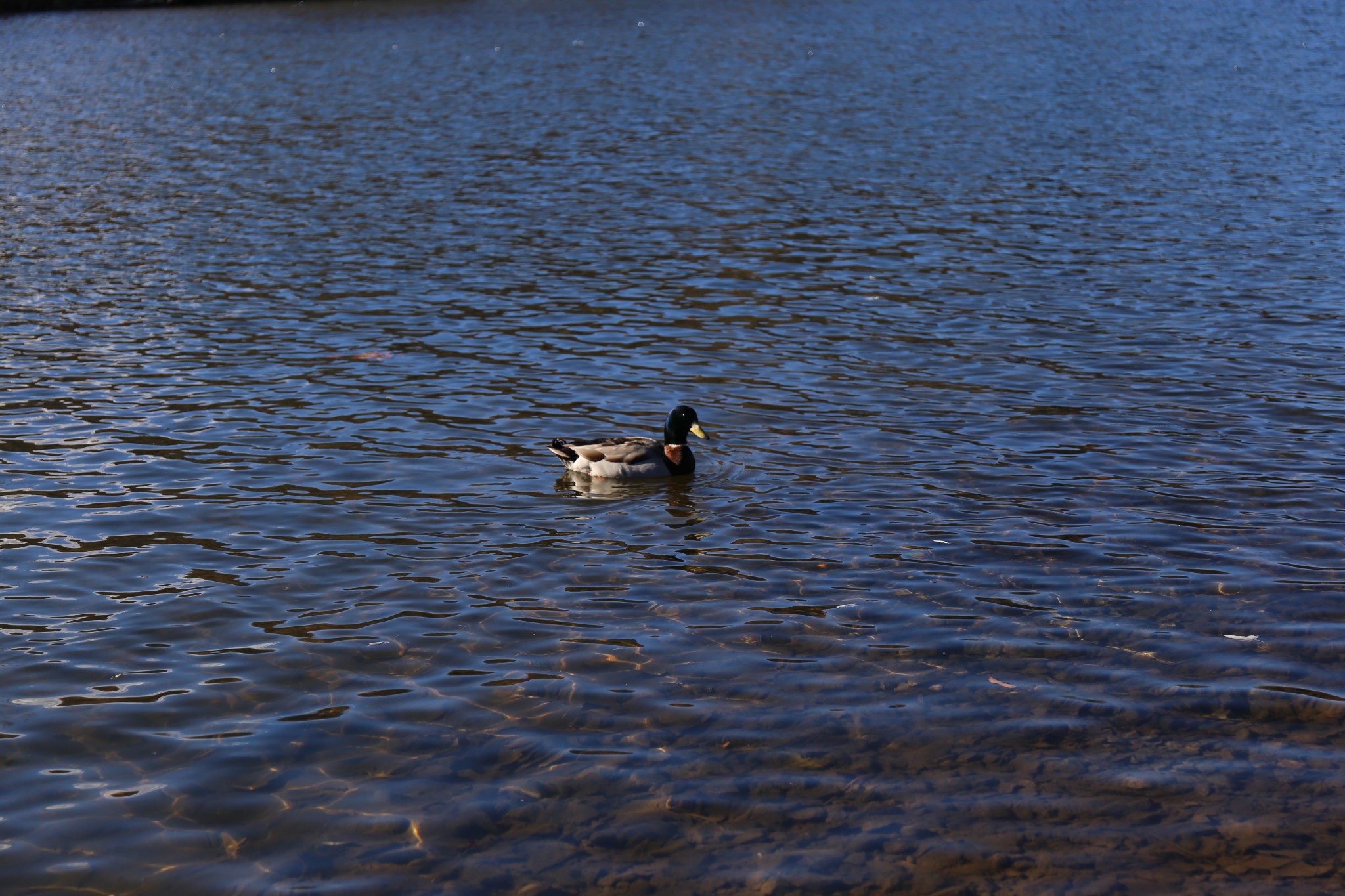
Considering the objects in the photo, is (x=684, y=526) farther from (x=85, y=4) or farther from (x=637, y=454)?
(x=85, y=4)

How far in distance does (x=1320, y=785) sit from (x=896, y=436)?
22.8 ft

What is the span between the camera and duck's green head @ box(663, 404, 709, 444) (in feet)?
43.3

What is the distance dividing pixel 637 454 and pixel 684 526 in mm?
1216

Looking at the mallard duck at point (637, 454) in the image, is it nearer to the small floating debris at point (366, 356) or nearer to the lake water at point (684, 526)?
the lake water at point (684, 526)

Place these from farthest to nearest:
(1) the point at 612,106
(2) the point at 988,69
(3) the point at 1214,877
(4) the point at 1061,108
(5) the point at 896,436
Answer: (2) the point at 988,69 → (1) the point at 612,106 → (4) the point at 1061,108 → (5) the point at 896,436 → (3) the point at 1214,877

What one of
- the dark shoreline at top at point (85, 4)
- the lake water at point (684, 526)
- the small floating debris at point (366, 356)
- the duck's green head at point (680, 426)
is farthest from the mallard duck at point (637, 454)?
the dark shoreline at top at point (85, 4)

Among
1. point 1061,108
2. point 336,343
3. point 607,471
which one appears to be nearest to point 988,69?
point 1061,108

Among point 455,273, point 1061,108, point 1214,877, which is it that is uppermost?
point 1061,108

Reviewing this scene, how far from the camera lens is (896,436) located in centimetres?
1388

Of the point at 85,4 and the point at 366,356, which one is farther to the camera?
the point at 85,4

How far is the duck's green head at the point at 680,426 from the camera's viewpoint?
13.2 metres

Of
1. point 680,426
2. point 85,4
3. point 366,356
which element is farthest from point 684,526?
point 85,4

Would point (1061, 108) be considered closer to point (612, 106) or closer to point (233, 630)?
point (612, 106)

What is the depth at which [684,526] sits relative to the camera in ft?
39.3
